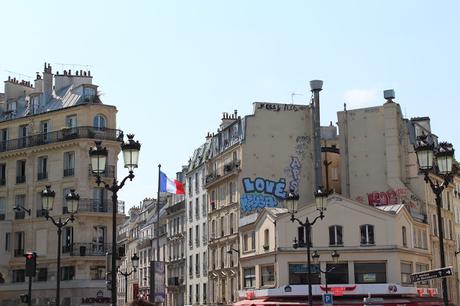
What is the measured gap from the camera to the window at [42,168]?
5122cm

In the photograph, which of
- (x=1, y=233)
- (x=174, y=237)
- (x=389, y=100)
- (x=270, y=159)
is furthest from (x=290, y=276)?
(x=174, y=237)

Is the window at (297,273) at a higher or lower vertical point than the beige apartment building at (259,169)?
lower

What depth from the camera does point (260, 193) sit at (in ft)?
175

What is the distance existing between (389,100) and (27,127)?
24.2 metres

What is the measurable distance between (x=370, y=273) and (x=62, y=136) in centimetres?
2061

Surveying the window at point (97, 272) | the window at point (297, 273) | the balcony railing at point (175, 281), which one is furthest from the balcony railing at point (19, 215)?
the balcony railing at point (175, 281)

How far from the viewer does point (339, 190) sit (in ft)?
183

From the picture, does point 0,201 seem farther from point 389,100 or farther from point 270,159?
point 389,100

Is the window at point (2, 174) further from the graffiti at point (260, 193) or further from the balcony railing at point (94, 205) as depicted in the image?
the graffiti at point (260, 193)

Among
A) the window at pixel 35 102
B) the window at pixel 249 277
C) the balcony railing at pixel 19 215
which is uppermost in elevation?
the window at pixel 35 102

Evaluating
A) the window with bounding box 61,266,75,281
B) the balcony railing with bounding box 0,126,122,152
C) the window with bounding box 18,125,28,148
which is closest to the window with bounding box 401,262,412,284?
the balcony railing with bounding box 0,126,122,152

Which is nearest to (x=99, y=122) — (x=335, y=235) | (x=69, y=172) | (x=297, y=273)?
(x=69, y=172)

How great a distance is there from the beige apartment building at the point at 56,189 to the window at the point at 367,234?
598 inches

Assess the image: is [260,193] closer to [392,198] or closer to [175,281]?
[392,198]
